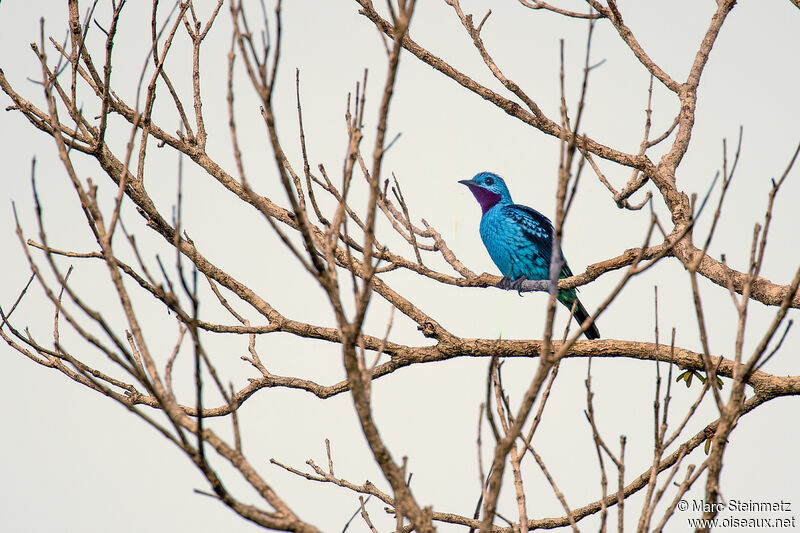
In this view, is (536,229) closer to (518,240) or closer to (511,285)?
(518,240)

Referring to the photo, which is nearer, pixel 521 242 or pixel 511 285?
pixel 511 285

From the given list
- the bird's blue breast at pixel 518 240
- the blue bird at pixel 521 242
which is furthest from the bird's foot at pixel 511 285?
the bird's blue breast at pixel 518 240

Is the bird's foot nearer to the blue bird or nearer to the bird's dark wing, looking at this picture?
the blue bird

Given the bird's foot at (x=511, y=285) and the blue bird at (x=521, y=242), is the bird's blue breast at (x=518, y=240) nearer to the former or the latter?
→ the blue bird at (x=521, y=242)

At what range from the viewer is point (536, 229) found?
8.73 m

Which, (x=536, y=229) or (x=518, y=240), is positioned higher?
(x=536, y=229)

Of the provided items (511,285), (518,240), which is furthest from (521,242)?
(511,285)

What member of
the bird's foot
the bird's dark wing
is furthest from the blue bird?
the bird's foot

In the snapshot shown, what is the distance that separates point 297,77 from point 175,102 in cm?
195

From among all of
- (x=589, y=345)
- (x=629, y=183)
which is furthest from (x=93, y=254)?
(x=629, y=183)

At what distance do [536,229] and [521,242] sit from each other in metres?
0.24

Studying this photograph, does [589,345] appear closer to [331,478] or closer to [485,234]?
[331,478]

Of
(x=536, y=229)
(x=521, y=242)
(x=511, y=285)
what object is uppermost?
(x=536, y=229)

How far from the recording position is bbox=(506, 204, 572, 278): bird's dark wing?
8.59 m
